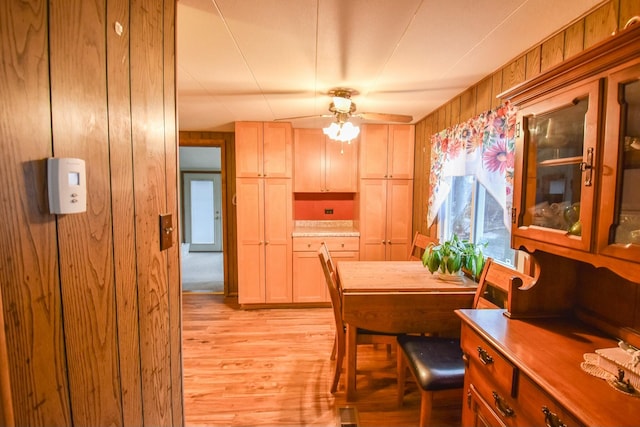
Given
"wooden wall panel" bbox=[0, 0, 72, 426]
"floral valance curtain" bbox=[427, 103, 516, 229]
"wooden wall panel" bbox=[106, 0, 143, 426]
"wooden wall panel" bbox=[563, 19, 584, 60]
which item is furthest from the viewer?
"floral valance curtain" bbox=[427, 103, 516, 229]

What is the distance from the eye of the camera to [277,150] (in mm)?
3430

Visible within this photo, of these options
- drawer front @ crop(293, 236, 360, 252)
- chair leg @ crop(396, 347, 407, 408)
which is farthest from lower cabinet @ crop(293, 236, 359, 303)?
chair leg @ crop(396, 347, 407, 408)

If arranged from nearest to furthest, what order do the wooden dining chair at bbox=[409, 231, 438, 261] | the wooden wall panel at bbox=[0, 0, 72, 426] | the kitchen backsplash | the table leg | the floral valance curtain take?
the wooden wall panel at bbox=[0, 0, 72, 426] → the floral valance curtain → the table leg → the wooden dining chair at bbox=[409, 231, 438, 261] → the kitchen backsplash

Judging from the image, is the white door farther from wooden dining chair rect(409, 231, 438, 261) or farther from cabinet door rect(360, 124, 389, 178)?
wooden dining chair rect(409, 231, 438, 261)

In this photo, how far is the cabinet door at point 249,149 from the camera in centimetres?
337

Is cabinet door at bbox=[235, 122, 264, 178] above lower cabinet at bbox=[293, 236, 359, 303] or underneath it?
above

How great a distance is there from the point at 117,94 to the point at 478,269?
2230mm

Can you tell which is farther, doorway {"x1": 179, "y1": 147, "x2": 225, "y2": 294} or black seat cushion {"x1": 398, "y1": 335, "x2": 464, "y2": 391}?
doorway {"x1": 179, "y1": 147, "x2": 225, "y2": 294}

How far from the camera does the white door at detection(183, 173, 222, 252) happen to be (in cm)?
664

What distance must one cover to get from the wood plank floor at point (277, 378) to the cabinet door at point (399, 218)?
120cm

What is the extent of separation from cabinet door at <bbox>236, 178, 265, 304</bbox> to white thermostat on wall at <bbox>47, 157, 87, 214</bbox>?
2.81m

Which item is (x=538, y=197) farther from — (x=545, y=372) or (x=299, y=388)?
(x=299, y=388)

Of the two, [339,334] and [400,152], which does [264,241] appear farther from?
[400,152]

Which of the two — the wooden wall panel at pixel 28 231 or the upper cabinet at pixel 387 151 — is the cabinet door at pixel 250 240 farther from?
the wooden wall panel at pixel 28 231
